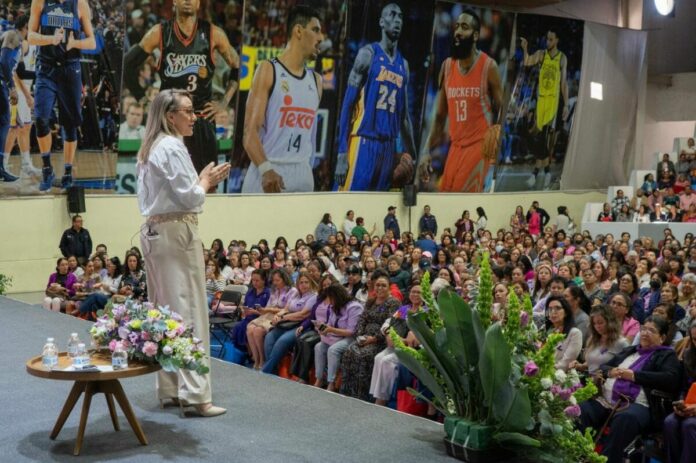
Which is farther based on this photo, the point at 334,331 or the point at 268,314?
Result: the point at 268,314

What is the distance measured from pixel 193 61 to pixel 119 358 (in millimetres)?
13170

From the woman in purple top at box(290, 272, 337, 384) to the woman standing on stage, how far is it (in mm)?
2870

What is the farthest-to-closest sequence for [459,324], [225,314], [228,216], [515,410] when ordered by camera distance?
[228,216]
[225,314]
[459,324]
[515,410]

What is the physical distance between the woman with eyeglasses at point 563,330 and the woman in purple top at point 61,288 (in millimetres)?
6767

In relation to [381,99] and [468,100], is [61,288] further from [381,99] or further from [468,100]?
[468,100]

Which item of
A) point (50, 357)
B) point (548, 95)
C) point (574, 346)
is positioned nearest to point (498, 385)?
point (574, 346)

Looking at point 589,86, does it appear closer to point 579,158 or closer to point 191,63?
point 579,158

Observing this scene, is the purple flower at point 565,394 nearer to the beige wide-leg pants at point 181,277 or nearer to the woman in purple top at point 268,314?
the beige wide-leg pants at point 181,277

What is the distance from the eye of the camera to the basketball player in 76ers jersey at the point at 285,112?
17.8m

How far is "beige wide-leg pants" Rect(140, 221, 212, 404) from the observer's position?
15.2 ft

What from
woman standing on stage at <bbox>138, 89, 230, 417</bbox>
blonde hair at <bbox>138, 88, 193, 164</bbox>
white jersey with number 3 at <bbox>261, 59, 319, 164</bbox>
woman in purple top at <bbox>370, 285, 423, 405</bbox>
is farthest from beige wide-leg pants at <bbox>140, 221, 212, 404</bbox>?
white jersey with number 3 at <bbox>261, 59, 319, 164</bbox>

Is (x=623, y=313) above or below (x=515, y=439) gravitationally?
above

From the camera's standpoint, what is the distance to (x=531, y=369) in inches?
162

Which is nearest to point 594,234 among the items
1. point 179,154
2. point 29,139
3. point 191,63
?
point 191,63
